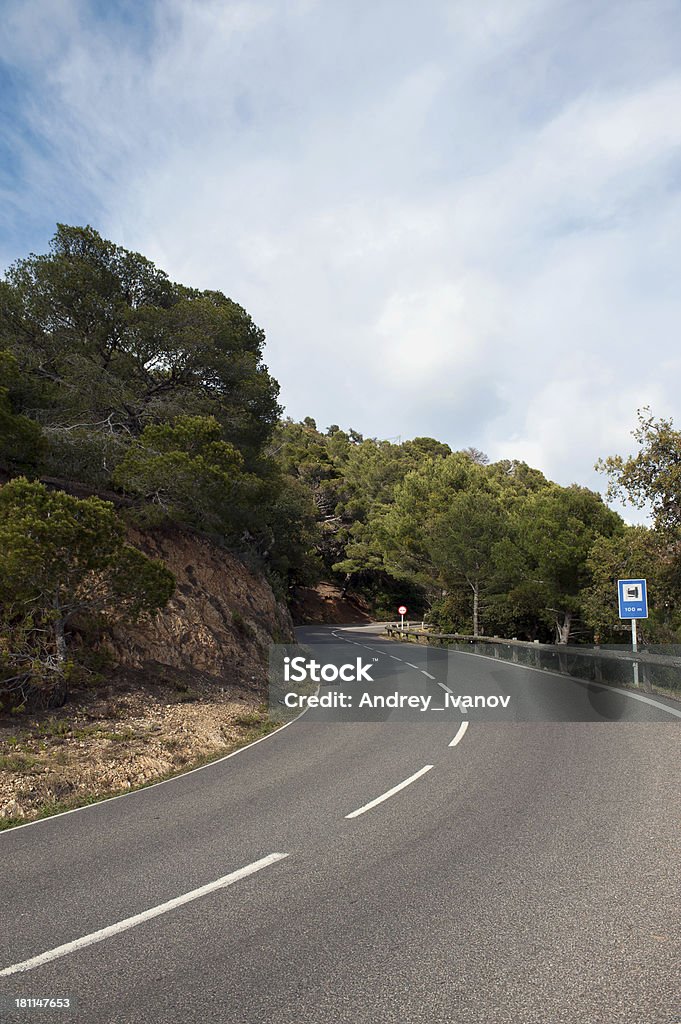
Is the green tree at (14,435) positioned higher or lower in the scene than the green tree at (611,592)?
higher

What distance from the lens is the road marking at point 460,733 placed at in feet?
37.2

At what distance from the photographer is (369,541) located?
72375 millimetres

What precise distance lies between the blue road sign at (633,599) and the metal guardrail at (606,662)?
1.11 m

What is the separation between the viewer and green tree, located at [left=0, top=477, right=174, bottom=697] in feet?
38.2

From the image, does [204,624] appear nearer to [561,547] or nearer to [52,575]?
[52,575]

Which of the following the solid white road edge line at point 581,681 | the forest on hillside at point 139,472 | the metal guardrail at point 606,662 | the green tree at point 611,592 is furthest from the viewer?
the green tree at point 611,592

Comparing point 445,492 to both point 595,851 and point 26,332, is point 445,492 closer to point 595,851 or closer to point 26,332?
point 26,332

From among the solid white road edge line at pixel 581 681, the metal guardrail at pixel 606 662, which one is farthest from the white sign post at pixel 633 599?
the solid white road edge line at pixel 581 681

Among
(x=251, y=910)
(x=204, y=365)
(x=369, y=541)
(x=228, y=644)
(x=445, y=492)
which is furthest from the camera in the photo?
(x=369, y=541)

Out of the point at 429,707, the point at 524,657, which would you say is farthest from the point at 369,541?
the point at 429,707

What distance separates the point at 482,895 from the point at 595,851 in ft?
4.87

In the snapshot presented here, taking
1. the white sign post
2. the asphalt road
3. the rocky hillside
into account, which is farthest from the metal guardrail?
the rocky hillside

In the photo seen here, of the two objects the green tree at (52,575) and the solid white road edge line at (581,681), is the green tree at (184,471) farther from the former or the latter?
the solid white road edge line at (581,681)

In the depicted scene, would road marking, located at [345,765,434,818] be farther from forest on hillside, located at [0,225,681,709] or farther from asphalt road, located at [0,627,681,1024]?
forest on hillside, located at [0,225,681,709]
